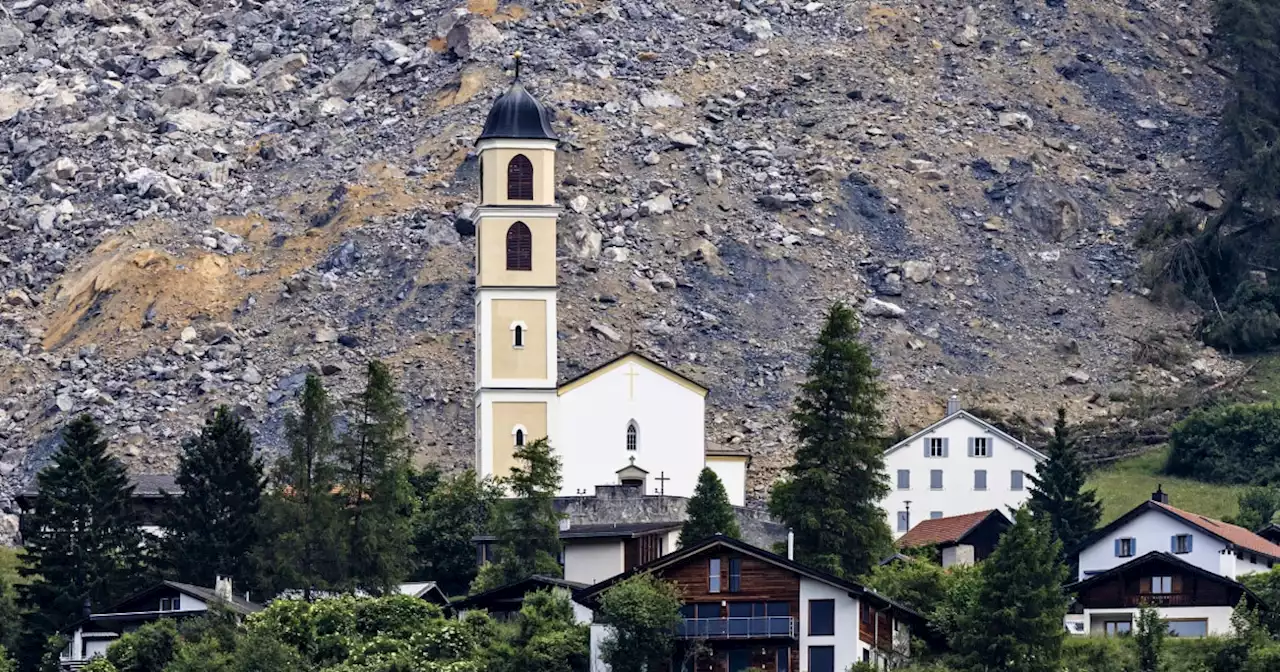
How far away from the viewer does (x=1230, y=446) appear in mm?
143625

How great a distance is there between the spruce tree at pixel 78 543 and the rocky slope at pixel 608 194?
94.8 feet

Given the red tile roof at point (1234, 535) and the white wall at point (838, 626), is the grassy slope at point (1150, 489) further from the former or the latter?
the white wall at point (838, 626)

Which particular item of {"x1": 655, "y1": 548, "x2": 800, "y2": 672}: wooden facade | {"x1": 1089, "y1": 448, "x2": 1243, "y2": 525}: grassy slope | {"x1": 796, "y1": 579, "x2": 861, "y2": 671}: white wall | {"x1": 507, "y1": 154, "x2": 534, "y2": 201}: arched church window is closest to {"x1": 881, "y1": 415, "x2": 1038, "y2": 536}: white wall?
{"x1": 1089, "y1": 448, "x2": 1243, "y2": 525}: grassy slope

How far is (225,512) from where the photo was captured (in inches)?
4557

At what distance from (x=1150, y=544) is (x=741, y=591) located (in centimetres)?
1605

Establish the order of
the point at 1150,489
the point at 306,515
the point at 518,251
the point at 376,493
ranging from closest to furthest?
the point at 306,515 → the point at 376,493 → the point at 518,251 → the point at 1150,489

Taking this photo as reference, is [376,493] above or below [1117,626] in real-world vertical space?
above

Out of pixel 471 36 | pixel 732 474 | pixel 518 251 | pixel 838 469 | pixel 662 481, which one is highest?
pixel 471 36

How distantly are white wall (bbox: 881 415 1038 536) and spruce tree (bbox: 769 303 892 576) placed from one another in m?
18.4

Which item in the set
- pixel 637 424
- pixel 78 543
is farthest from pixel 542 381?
pixel 78 543

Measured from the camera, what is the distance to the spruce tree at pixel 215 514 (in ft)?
376

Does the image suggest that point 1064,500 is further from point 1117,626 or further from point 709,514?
point 1117,626

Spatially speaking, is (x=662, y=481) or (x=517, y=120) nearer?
(x=662, y=481)

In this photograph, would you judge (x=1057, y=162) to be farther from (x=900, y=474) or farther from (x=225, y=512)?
(x=225, y=512)
